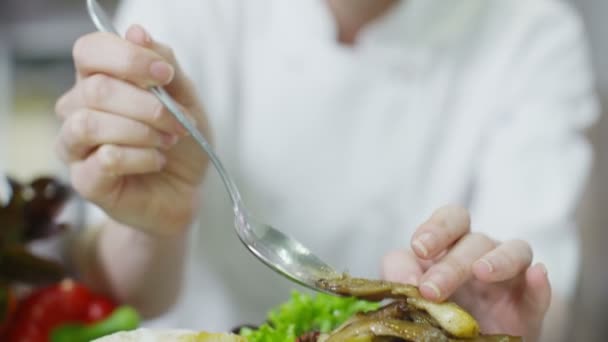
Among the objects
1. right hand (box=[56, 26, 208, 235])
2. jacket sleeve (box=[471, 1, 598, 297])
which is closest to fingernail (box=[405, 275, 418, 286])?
right hand (box=[56, 26, 208, 235])

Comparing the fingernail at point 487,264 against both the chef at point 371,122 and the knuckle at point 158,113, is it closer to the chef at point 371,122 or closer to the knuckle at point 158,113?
the knuckle at point 158,113

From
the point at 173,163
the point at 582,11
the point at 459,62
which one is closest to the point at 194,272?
the point at 173,163

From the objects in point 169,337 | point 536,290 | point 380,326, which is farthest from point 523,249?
point 169,337

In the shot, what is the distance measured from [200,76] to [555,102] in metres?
0.50

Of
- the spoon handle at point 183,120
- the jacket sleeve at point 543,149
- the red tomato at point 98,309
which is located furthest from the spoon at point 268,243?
the jacket sleeve at point 543,149

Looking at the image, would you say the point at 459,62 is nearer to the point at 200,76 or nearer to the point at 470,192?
the point at 470,192

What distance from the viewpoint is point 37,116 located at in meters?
2.02

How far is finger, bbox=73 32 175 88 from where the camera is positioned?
1.96 ft

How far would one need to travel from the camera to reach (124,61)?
598 mm

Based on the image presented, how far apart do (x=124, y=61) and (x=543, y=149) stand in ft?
2.04

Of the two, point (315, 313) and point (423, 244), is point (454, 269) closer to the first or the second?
point (423, 244)

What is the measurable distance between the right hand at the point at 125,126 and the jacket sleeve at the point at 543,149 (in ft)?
1.31

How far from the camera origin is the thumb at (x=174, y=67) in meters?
0.61

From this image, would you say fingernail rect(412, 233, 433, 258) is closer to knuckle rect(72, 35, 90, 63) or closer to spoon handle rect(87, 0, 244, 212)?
spoon handle rect(87, 0, 244, 212)
